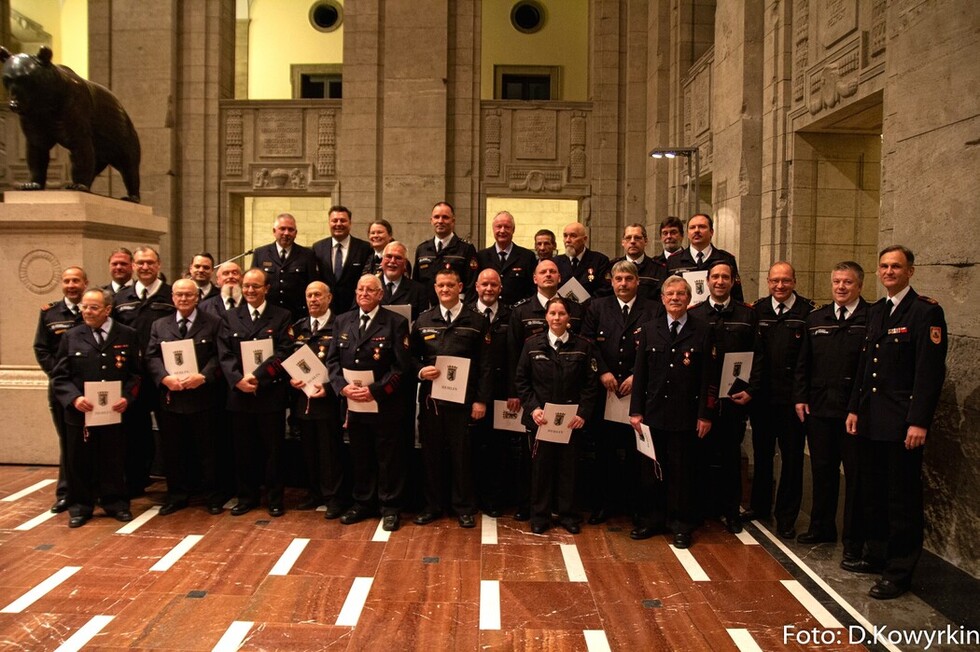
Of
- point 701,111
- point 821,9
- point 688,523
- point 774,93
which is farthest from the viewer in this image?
point 701,111

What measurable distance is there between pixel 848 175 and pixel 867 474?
483 cm

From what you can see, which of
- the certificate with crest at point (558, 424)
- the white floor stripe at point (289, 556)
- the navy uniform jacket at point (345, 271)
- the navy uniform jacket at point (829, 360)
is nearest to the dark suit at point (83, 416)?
the white floor stripe at point (289, 556)

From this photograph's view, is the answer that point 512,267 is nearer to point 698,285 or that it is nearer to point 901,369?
point 698,285

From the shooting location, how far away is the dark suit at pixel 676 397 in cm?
552

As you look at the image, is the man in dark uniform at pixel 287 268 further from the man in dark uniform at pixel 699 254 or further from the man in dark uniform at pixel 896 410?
the man in dark uniform at pixel 896 410

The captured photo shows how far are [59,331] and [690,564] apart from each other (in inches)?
202

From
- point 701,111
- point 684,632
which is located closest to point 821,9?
point 701,111

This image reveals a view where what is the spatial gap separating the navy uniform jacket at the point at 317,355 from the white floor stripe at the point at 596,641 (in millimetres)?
2757

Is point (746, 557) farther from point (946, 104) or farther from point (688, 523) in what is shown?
point (946, 104)

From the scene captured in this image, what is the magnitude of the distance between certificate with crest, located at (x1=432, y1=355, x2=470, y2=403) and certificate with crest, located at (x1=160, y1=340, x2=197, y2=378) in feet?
6.38

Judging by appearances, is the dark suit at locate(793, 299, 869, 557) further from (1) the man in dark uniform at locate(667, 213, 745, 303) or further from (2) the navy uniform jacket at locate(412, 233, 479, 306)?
(2) the navy uniform jacket at locate(412, 233, 479, 306)

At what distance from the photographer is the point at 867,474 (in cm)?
501

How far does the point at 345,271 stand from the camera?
7.09 m

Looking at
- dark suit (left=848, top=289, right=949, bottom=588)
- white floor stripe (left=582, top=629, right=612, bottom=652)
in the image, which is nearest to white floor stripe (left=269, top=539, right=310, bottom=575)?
white floor stripe (left=582, top=629, right=612, bottom=652)
